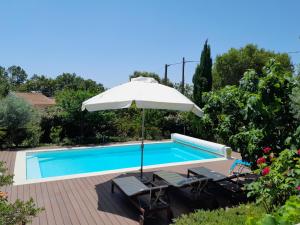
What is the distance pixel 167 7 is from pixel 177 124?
6731 millimetres

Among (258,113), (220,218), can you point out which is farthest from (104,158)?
(220,218)

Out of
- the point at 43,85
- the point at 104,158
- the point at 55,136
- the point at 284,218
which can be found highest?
the point at 43,85

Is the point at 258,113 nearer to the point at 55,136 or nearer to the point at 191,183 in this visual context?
the point at 191,183

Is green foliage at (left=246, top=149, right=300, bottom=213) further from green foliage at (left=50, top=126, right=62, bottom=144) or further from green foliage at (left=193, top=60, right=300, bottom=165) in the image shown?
green foliage at (left=50, top=126, right=62, bottom=144)

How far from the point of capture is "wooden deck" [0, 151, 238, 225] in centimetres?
415

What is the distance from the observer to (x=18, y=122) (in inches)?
397

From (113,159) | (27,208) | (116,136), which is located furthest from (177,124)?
(27,208)

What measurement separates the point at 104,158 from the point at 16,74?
8490 cm

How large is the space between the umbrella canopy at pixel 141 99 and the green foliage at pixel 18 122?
6430 mm

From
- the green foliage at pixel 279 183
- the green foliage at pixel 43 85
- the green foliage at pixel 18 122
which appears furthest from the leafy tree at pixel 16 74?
the green foliage at pixel 279 183

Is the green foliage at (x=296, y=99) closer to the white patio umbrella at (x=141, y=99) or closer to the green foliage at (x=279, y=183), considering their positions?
the green foliage at (x=279, y=183)

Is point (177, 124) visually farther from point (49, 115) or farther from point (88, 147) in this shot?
point (49, 115)

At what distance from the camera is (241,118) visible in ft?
16.8

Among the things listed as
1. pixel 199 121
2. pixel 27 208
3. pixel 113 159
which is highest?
pixel 199 121
